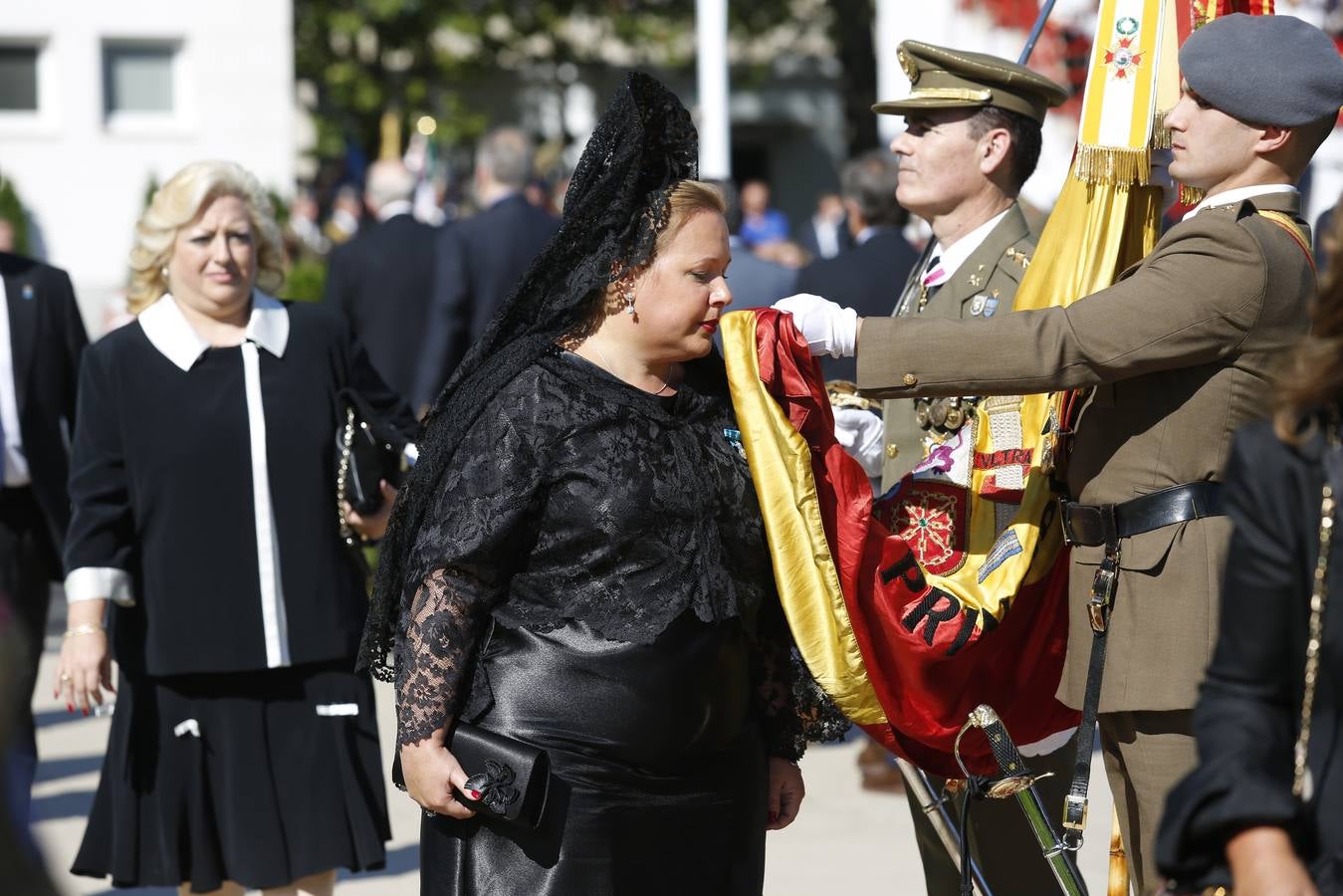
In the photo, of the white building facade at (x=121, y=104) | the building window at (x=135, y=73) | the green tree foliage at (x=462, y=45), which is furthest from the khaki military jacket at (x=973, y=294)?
the green tree foliage at (x=462, y=45)

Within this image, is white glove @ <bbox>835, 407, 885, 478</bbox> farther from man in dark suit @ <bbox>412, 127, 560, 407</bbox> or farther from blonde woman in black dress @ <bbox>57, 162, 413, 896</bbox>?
man in dark suit @ <bbox>412, 127, 560, 407</bbox>

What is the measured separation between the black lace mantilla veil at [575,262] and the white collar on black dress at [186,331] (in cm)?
119

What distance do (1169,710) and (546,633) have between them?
1060 millimetres

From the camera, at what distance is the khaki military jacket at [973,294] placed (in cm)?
377

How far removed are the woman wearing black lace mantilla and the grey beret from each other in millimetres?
836

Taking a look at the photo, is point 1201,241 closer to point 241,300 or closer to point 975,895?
point 975,895

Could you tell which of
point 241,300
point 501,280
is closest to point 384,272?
point 501,280

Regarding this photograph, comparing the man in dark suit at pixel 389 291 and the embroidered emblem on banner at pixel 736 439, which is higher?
the man in dark suit at pixel 389 291

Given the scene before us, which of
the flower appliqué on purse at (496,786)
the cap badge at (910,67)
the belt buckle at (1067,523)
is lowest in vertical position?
the flower appliqué on purse at (496,786)

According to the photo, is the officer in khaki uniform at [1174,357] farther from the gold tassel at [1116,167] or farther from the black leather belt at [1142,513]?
the gold tassel at [1116,167]

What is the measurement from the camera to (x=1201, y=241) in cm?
298

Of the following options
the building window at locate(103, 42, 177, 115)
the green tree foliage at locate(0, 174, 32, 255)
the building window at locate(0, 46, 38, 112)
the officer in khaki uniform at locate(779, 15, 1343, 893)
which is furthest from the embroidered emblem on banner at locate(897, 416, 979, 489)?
the building window at locate(0, 46, 38, 112)

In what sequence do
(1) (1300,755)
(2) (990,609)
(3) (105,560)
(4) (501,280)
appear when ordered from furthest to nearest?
→ (4) (501,280) → (3) (105,560) → (2) (990,609) → (1) (1300,755)

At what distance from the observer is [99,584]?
4.00 metres
